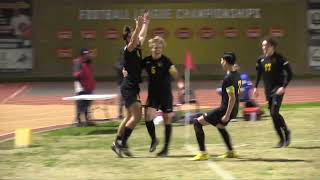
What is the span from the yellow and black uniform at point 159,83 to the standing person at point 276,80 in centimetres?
198

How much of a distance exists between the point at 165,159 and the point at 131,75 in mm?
1434

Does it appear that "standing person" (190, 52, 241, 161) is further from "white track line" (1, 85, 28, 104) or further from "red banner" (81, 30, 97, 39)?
"red banner" (81, 30, 97, 39)

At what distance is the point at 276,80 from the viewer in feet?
34.7

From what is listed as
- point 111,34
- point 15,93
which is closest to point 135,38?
point 15,93

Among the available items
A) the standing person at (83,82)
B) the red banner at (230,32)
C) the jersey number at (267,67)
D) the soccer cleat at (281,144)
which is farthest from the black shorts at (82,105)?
the red banner at (230,32)

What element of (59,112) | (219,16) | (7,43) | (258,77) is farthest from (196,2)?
(258,77)

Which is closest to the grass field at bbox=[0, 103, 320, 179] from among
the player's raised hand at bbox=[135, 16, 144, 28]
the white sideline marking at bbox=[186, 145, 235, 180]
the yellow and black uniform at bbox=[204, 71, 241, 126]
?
the white sideline marking at bbox=[186, 145, 235, 180]

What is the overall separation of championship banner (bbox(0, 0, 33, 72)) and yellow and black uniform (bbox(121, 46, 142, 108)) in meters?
19.3

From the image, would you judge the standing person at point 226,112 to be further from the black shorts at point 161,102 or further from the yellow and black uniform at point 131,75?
the yellow and black uniform at point 131,75

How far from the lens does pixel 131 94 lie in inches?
375

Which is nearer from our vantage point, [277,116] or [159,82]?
[159,82]

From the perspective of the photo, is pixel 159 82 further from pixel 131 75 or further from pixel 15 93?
pixel 15 93

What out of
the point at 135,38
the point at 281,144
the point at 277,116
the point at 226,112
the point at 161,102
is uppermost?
the point at 135,38

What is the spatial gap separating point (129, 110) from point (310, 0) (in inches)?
827
